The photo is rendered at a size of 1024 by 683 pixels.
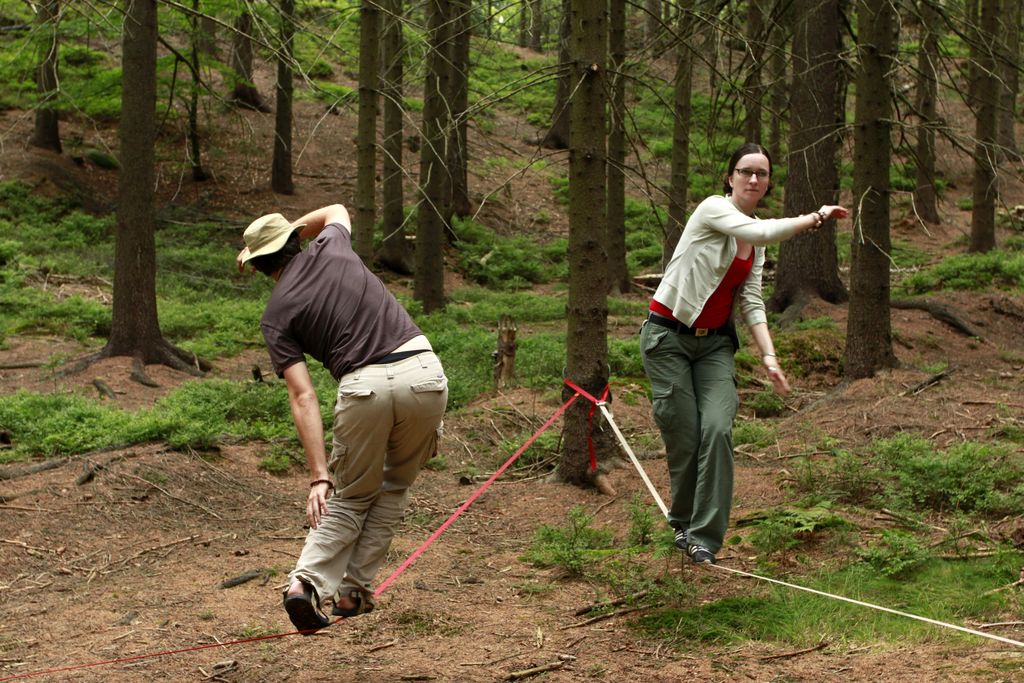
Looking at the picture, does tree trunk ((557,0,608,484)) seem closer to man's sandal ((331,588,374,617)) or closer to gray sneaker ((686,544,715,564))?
gray sneaker ((686,544,715,564))

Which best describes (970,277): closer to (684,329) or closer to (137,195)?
(137,195)

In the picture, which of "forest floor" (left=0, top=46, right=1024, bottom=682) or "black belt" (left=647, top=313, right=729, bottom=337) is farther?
"black belt" (left=647, top=313, right=729, bottom=337)

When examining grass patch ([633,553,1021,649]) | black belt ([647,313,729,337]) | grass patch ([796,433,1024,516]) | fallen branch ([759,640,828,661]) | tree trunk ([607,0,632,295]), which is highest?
tree trunk ([607,0,632,295])

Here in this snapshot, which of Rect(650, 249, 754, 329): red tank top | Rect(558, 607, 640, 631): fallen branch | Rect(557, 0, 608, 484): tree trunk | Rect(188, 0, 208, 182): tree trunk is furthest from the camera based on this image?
Rect(188, 0, 208, 182): tree trunk

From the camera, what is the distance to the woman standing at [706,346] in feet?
17.2

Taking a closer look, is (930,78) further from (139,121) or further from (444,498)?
(139,121)

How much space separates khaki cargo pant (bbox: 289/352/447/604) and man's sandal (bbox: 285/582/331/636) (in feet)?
0.15

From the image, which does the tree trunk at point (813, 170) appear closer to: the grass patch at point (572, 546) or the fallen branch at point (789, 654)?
the grass patch at point (572, 546)

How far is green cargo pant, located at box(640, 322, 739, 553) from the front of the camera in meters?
Answer: 5.23

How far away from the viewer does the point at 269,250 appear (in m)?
4.49

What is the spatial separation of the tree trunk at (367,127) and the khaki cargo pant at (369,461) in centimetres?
691

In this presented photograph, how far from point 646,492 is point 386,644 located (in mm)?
2969

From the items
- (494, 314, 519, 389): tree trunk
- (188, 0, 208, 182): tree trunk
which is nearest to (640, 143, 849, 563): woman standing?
(494, 314, 519, 389): tree trunk

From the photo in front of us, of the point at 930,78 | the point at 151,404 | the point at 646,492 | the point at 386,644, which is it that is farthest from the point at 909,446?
the point at 151,404
